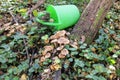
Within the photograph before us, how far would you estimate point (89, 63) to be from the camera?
1.90m

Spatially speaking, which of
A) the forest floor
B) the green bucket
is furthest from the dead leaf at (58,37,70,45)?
the green bucket

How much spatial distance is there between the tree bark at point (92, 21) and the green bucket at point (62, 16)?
0.09m

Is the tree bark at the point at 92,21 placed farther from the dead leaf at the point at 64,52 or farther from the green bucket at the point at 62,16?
the dead leaf at the point at 64,52

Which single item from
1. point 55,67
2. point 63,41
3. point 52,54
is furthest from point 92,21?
point 55,67

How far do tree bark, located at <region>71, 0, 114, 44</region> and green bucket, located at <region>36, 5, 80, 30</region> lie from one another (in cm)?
9

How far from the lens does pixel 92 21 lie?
85.2 inches

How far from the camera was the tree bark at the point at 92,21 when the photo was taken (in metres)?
2.15

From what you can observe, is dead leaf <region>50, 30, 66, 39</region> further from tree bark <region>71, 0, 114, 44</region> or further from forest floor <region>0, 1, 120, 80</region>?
tree bark <region>71, 0, 114, 44</region>

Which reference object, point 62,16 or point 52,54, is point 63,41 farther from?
point 62,16

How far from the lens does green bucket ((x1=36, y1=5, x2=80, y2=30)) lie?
2102 mm

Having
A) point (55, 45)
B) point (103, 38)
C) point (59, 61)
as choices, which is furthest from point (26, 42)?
point (103, 38)

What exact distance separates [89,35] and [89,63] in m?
0.35

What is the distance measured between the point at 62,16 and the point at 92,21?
309 millimetres

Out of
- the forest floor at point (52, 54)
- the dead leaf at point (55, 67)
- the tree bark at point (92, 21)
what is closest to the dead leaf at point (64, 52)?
the forest floor at point (52, 54)
